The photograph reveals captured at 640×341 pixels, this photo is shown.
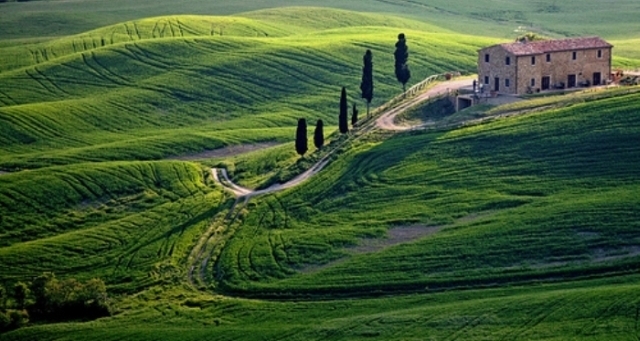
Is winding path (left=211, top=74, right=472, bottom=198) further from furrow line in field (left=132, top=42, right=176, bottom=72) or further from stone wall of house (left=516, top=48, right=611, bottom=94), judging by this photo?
furrow line in field (left=132, top=42, right=176, bottom=72)

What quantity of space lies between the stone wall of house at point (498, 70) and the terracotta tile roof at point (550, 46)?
795mm

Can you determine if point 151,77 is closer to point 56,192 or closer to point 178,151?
point 178,151

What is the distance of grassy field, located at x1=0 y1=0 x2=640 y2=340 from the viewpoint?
82500 millimetres

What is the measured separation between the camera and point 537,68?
119688 millimetres

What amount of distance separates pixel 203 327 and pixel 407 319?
1360cm

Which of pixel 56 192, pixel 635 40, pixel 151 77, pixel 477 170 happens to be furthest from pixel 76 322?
pixel 635 40

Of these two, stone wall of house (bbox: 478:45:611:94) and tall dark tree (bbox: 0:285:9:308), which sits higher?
stone wall of house (bbox: 478:45:611:94)

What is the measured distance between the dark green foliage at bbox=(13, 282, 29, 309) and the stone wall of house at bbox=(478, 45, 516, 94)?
48.1 m

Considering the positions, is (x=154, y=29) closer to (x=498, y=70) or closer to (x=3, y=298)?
(x=498, y=70)

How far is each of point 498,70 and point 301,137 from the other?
1907cm

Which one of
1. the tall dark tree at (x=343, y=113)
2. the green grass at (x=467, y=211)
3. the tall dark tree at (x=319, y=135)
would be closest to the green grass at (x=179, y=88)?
the tall dark tree at (x=319, y=135)

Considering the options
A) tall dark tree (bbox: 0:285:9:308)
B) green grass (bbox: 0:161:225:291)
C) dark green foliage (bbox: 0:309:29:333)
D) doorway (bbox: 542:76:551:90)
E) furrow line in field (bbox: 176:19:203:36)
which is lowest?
dark green foliage (bbox: 0:309:29:333)

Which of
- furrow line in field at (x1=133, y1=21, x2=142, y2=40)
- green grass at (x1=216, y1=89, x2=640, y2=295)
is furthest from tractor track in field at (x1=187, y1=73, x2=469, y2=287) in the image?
furrow line in field at (x1=133, y1=21, x2=142, y2=40)

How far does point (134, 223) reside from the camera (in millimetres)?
107312
